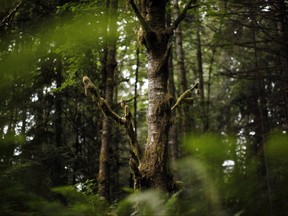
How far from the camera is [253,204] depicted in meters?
2.19

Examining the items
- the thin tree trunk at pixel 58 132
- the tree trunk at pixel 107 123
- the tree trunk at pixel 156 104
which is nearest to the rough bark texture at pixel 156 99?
the tree trunk at pixel 156 104

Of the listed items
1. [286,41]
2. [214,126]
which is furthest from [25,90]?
[214,126]

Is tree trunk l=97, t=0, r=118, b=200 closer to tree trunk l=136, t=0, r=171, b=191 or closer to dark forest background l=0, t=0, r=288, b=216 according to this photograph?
dark forest background l=0, t=0, r=288, b=216

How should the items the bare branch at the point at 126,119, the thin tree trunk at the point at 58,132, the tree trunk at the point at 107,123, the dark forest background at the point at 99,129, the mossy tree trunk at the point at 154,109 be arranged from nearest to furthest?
the dark forest background at the point at 99,129, the mossy tree trunk at the point at 154,109, the bare branch at the point at 126,119, the tree trunk at the point at 107,123, the thin tree trunk at the point at 58,132

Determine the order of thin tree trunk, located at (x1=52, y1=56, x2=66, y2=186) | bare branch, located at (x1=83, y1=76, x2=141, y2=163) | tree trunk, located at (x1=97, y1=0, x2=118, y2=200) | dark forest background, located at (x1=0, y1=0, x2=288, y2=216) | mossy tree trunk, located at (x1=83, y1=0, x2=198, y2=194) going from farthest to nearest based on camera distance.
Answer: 1. thin tree trunk, located at (x1=52, y1=56, x2=66, y2=186)
2. tree trunk, located at (x1=97, y1=0, x2=118, y2=200)
3. bare branch, located at (x1=83, y1=76, x2=141, y2=163)
4. mossy tree trunk, located at (x1=83, y1=0, x2=198, y2=194)
5. dark forest background, located at (x1=0, y1=0, x2=288, y2=216)

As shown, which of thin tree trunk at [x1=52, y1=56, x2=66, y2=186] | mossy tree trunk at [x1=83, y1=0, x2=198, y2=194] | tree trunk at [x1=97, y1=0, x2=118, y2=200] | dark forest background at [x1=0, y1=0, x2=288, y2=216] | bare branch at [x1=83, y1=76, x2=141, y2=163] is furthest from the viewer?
thin tree trunk at [x1=52, y1=56, x2=66, y2=186]

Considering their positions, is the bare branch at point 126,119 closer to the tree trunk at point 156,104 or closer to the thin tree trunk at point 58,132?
the tree trunk at point 156,104

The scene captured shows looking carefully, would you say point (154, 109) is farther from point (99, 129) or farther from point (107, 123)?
point (99, 129)

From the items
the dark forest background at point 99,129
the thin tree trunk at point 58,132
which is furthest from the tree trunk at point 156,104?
the thin tree trunk at point 58,132

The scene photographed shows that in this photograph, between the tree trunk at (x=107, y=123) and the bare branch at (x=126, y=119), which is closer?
the bare branch at (x=126, y=119)

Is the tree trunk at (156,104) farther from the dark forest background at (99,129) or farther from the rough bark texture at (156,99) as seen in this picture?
the dark forest background at (99,129)

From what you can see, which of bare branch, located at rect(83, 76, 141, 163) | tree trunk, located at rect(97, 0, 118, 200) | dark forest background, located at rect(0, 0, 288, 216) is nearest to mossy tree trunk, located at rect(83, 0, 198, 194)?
bare branch, located at rect(83, 76, 141, 163)

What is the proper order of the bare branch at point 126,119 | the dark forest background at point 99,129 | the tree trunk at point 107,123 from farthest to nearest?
the tree trunk at point 107,123 < the bare branch at point 126,119 < the dark forest background at point 99,129

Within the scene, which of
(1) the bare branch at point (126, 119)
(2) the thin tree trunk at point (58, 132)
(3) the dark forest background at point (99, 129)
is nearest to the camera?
(3) the dark forest background at point (99, 129)
